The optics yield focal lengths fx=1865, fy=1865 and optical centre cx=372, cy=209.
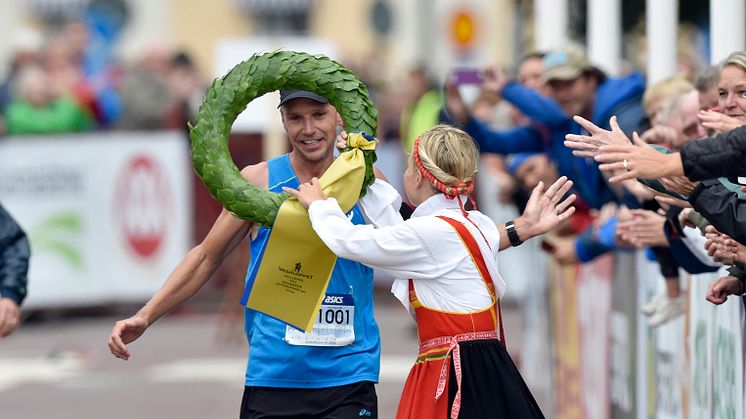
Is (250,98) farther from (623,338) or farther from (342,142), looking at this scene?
(623,338)

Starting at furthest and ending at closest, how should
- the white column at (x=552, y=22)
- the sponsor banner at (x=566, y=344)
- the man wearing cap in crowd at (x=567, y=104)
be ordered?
1. the white column at (x=552, y=22)
2. the sponsor banner at (x=566, y=344)
3. the man wearing cap in crowd at (x=567, y=104)

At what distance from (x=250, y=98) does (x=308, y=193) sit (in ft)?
1.85

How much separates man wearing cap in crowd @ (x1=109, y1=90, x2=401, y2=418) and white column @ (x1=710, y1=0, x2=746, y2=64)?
88.6 inches

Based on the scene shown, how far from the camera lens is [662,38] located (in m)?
10.2

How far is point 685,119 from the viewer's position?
817cm

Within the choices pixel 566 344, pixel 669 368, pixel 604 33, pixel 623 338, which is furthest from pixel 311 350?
pixel 604 33

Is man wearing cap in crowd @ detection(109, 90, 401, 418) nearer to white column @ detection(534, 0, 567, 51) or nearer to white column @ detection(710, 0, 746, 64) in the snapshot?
white column @ detection(710, 0, 746, 64)

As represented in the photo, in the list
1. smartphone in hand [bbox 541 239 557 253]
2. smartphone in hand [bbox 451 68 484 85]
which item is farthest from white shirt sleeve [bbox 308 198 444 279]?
smartphone in hand [bbox 451 68 484 85]

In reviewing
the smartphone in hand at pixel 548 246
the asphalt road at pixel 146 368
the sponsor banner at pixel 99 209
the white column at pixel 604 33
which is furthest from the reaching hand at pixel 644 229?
the sponsor banner at pixel 99 209

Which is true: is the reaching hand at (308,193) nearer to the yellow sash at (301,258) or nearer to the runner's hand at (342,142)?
the yellow sash at (301,258)

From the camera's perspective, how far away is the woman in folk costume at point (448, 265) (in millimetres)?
6215

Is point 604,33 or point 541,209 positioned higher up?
point 604,33

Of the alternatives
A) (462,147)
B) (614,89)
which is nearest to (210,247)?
(462,147)

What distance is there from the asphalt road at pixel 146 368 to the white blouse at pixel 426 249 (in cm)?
560
